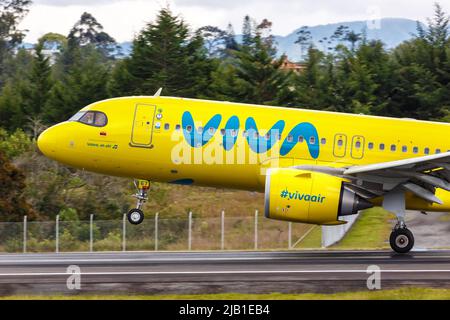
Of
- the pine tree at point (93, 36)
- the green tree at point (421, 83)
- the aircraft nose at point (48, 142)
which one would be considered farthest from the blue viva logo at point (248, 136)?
the pine tree at point (93, 36)

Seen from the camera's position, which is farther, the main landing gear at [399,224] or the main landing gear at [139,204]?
the main landing gear at [139,204]

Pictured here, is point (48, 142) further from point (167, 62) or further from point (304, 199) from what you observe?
point (167, 62)

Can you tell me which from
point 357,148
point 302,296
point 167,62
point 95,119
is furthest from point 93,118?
point 167,62

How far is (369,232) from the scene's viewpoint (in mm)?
36188

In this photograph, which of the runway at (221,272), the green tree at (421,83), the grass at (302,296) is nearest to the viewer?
the grass at (302,296)

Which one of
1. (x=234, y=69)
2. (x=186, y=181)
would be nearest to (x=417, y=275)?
(x=186, y=181)

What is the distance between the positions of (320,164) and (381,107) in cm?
2882

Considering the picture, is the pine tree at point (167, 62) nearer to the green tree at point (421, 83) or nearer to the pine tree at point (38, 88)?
the pine tree at point (38, 88)

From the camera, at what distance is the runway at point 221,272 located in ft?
59.1

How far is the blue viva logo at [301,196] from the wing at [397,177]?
134 cm

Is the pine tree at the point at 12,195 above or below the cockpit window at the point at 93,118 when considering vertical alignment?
below

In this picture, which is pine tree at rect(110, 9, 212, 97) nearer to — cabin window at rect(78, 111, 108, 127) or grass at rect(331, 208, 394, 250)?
grass at rect(331, 208, 394, 250)

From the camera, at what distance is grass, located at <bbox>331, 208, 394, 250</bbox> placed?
33.3 meters

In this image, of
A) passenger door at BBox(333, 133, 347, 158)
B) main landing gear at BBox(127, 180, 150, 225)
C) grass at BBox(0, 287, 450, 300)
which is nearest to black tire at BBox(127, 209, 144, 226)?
main landing gear at BBox(127, 180, 150, 225)
